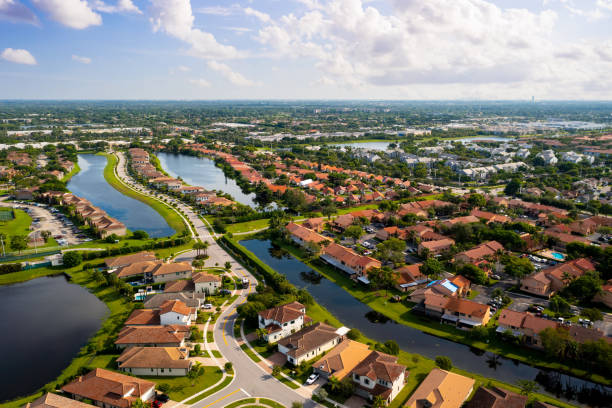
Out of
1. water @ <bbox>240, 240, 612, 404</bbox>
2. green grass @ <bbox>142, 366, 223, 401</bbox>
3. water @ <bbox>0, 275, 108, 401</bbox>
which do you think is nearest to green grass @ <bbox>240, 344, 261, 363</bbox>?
green grass @ <bbox>142, 366, 223, 401</bbox>

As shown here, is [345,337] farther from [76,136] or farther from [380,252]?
[76,136]

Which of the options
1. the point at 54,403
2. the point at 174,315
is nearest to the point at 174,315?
the point at 174,315

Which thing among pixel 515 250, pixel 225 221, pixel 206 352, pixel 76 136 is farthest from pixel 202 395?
pixel 76 136

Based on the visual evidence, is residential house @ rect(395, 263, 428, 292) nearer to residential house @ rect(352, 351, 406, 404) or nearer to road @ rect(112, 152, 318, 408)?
residential house @ rect(352, 351, 406, 404)

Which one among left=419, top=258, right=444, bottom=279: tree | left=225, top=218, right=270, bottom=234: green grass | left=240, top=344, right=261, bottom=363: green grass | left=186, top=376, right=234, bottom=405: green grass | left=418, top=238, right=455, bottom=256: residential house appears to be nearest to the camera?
left=186, top=376, right=234, bottom=405: green grass

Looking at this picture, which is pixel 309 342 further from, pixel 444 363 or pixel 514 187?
pixel 514 187

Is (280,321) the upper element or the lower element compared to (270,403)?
upper
